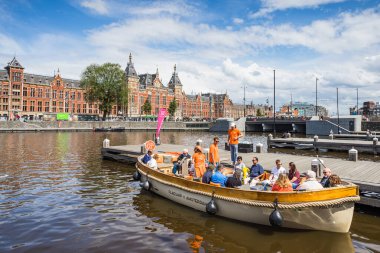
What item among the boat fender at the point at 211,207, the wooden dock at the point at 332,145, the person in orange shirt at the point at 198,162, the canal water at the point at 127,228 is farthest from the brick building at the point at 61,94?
the boat fender at the point at 211,207

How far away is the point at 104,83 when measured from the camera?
99938 millimetres

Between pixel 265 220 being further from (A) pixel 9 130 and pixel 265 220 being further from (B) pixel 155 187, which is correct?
(A) pixel 9 130

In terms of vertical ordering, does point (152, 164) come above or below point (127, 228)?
above

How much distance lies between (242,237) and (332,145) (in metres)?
32.4

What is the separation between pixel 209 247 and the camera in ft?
34.8

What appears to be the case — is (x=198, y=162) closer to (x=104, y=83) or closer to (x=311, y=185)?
(x=311, y=185)

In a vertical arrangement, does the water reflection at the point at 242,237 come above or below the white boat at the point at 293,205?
below

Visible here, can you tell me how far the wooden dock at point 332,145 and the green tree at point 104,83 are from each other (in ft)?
223

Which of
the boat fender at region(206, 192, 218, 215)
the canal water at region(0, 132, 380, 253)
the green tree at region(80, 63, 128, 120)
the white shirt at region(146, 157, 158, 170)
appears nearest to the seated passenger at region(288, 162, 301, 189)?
the canal water at region(0, 132, 380, 253)

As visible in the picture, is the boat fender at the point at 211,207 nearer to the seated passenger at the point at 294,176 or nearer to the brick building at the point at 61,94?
the seated passenger at the point at 294,176

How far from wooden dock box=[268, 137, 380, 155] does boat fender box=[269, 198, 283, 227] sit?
30693 mm

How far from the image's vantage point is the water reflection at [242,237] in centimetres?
1047

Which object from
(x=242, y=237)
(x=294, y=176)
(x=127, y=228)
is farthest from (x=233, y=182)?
(x=127, y=228)

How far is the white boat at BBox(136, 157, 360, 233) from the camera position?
1081 cm
